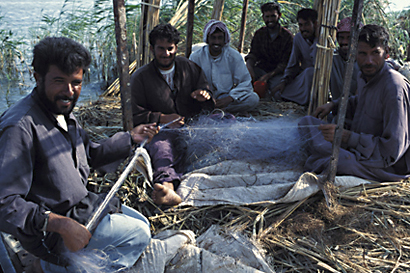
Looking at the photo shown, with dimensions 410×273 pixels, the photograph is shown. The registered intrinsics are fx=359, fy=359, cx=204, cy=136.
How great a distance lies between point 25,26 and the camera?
32.1 feet

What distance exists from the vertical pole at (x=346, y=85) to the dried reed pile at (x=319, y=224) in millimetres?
264

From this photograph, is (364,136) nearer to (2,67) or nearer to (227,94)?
(227,94)

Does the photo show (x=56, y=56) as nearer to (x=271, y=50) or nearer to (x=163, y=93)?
(x=163, y=93)

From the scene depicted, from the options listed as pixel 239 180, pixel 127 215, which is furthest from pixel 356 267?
pixel 127 215

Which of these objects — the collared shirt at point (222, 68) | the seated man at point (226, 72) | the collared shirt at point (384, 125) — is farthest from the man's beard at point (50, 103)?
the collared shirt at point (222, 68)

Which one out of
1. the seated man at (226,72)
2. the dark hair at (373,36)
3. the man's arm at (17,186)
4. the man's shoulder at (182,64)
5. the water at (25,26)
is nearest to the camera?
the man's arm at (17,186)

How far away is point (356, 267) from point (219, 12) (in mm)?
4104

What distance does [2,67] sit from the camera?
7207mm

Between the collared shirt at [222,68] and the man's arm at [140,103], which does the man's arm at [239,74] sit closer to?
the collared shirt at [222,68]

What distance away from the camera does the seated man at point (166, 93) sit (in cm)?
329

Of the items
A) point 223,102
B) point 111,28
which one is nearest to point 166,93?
point 223,102

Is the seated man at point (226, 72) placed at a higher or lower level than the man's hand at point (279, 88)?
higher

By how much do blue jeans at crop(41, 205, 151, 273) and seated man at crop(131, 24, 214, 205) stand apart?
0.94m

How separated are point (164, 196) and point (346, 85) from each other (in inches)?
62.1
